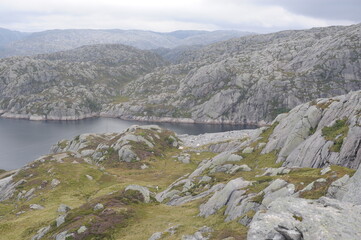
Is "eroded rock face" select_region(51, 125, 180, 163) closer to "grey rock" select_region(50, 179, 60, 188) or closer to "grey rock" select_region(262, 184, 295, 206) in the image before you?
"grey rock" select_region(50, 179, 60, 188)

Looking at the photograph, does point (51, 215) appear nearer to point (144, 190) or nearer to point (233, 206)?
point (144, 190)

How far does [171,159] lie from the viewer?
115438 millimetres

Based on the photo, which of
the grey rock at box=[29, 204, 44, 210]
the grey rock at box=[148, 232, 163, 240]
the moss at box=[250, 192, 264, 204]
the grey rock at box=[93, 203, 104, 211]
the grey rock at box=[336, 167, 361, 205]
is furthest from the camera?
the grey rock at box=[29, 204, 44, 210]

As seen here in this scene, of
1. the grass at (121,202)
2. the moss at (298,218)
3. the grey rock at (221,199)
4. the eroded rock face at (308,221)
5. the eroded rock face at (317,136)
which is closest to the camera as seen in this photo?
the eroded rock face at (308,221)

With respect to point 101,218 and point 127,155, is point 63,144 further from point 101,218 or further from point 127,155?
point 101,218

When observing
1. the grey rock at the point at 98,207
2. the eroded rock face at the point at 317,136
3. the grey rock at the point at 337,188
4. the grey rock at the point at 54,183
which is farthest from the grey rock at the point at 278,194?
the grey rock at the point at 54,183

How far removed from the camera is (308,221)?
64.0 ft

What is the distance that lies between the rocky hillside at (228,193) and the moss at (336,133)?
0.17 m

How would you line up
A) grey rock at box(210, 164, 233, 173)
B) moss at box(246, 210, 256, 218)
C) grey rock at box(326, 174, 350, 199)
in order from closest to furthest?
grey rock at box(326, 174, 350, 199), moss at box(246, 210, 256, 218), grey rock at box(210, 164, 233, 173)

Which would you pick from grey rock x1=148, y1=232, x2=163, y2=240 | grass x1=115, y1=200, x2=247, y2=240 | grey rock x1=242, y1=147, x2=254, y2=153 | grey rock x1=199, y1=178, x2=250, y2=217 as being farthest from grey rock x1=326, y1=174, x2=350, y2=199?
grey rock x1=242, y1=147, x2=254, y2=153

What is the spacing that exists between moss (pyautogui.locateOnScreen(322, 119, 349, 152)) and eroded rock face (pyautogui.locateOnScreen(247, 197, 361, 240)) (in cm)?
3075

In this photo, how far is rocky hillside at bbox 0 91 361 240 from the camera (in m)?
21.4

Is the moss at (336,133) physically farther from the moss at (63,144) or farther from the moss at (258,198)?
the moss at (63,144)

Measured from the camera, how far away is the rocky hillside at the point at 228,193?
2142cm
